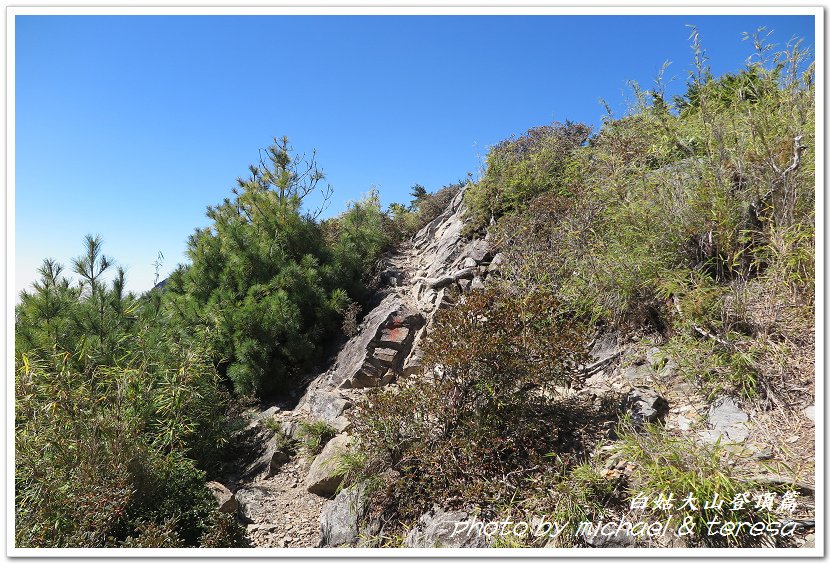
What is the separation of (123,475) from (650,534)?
3.49 metres

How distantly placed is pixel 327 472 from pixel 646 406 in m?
2.84

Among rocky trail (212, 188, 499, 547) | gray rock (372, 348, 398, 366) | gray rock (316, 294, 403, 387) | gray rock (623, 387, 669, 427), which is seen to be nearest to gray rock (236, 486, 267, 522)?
rocky trail (212, 188, 499, 547)

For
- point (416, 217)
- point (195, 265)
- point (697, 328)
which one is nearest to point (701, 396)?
point (697, 328)

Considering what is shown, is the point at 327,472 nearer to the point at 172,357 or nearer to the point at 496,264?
the point at 172,357

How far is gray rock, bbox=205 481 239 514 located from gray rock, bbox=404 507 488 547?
1.79 m

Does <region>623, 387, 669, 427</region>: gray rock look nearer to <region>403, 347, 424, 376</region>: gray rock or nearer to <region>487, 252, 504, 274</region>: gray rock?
<region>403, 347, 424, 376</region>: gray rock

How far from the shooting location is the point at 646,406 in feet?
11.0

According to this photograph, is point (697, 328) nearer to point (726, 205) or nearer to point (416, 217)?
point (726, 205)

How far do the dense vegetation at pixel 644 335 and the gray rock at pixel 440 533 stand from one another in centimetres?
10

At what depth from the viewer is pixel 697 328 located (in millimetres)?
3609

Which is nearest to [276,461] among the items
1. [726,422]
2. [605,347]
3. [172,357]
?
[172,357]

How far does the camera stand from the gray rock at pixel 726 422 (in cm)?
294

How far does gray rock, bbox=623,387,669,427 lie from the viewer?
3.28 meters

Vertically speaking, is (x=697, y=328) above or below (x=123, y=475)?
above
